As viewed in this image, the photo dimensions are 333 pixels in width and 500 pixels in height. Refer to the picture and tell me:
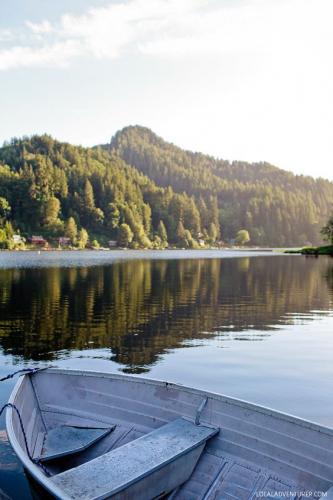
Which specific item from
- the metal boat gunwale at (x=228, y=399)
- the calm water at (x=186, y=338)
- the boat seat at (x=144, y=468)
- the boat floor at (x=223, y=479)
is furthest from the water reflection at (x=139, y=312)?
the boat seat at (x=144, y=468)

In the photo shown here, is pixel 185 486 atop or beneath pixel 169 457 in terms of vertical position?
beneath

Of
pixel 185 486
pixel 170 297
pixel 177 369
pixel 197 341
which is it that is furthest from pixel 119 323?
pixel 185 486

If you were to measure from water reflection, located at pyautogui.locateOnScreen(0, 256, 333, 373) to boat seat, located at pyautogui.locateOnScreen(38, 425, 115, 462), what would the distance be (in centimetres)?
1025

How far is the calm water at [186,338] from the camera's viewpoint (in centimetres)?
1988

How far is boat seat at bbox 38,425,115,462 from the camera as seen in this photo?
11.0m

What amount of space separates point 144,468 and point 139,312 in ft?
96.7

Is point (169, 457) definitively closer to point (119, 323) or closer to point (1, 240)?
point (119, 323)

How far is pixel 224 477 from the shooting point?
10.1 meters

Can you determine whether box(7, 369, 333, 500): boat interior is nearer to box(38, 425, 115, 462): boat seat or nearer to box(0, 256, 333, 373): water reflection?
box(38, 425, 115, 462): boat seat

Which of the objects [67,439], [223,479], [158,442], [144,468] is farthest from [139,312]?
[144,468]

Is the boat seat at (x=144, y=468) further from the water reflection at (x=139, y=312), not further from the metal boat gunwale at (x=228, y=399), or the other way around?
the water reflection at (x=139, y=312)

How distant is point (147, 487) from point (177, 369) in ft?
45.0

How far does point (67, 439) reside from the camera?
38.5 ft

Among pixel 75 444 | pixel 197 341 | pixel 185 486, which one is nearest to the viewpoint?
pixel 185 486
